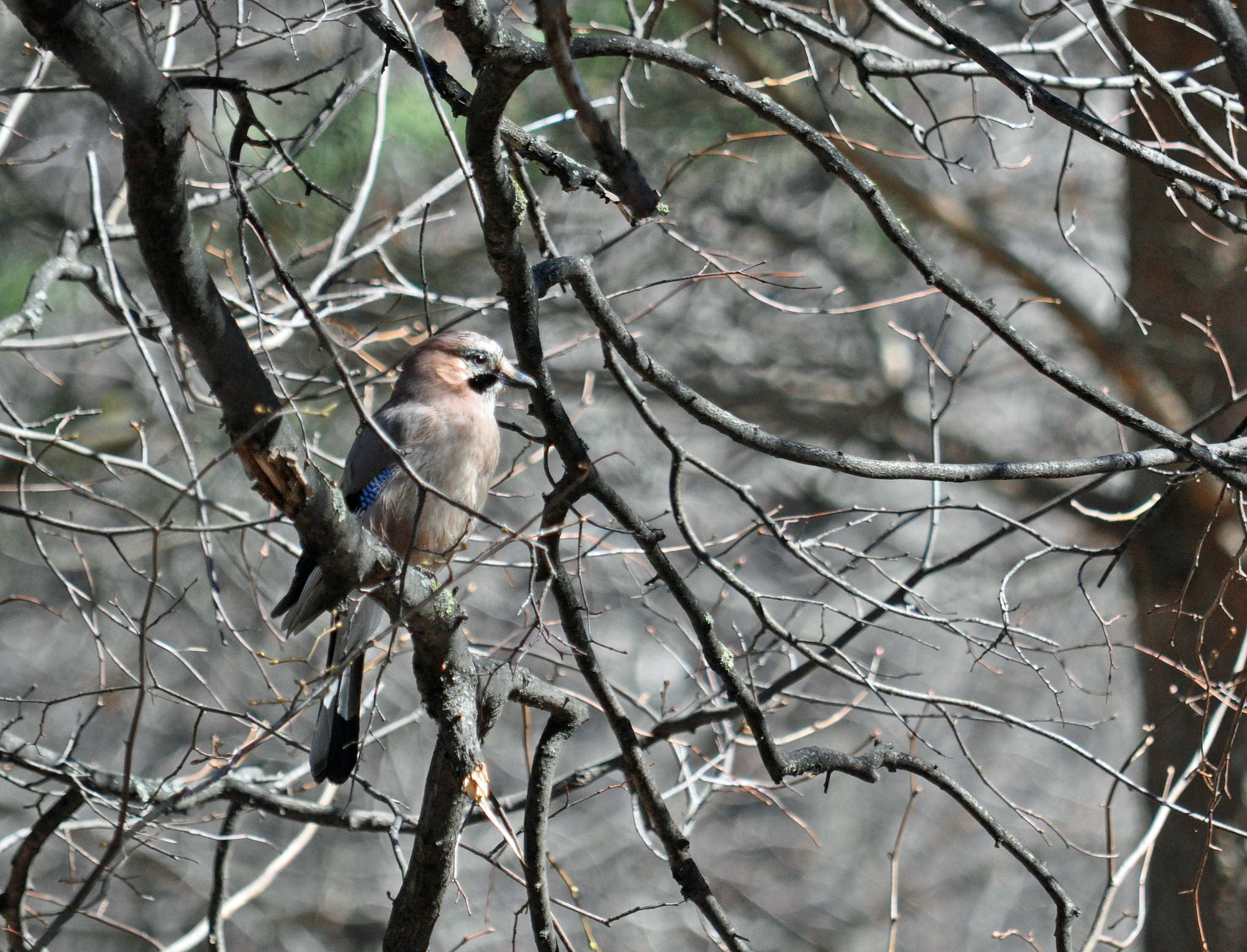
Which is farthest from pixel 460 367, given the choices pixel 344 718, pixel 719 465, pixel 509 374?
pixel 719 465

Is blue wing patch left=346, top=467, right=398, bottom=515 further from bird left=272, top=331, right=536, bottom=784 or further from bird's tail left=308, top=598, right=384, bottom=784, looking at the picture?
bird's tail left=308, top=598, right=384, bottom=784

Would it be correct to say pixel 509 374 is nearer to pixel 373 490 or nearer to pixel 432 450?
pixel 432 450

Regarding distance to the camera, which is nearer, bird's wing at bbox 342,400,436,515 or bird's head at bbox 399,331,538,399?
bird's wing at bbox 342,400,436,515

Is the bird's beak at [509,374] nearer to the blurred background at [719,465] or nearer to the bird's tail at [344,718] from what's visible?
the blurred background at [719,465]

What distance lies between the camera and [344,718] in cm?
292

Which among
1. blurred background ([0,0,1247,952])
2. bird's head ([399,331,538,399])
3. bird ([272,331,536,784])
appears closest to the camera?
bird ([272,331,536,784])

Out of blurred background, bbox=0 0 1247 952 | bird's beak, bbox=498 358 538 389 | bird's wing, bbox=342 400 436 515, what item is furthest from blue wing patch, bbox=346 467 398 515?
bird's beak, bbox=498 358 538 389

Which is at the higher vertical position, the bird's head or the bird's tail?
the bird's head

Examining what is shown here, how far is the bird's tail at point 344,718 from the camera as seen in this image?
2859 millimetres

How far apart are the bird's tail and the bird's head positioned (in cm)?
83

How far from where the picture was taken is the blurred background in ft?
16.2

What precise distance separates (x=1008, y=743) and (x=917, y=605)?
6.41 meters

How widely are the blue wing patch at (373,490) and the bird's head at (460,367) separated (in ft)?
1.00

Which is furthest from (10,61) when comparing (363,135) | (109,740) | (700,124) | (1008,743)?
(1008,743)
